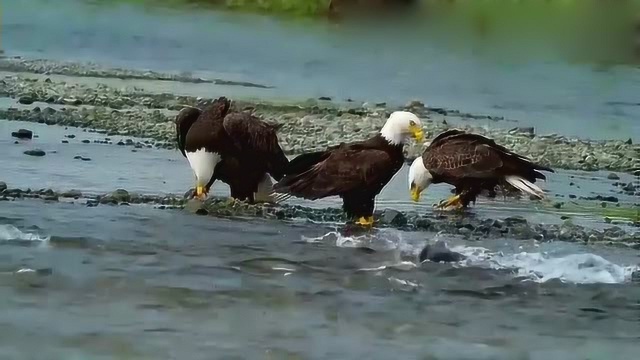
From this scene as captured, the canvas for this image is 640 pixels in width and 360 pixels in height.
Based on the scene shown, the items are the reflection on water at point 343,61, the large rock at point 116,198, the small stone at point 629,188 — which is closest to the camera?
the large rock at point 116,198

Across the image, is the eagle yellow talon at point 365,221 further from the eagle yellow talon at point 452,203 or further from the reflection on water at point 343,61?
Result: the reflection on water at point 343,61

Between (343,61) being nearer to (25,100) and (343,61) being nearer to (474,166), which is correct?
(25,100)

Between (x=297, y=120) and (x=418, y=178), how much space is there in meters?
3.05

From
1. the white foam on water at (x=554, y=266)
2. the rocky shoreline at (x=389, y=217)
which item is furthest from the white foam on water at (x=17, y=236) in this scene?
the white foam on water at (x=554, y=266)

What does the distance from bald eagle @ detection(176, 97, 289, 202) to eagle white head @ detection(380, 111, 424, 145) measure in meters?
0.68

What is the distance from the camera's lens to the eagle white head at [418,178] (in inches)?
340

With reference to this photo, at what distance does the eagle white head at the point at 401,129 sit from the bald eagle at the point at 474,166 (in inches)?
15.3

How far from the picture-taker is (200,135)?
823cm

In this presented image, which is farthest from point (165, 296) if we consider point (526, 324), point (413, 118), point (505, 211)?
point (505, 211)

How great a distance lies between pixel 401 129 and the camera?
8094 millimetres

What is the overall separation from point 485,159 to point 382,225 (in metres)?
0.74

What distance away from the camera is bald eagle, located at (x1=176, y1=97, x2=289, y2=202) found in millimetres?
8242

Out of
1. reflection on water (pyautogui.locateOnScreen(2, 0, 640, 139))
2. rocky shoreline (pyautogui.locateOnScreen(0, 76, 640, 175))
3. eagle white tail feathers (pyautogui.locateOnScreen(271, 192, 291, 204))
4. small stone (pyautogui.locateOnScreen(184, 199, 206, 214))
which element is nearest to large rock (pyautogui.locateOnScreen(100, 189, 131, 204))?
small stone (pyautogui.locateOnScreen(184, 199, 206, 214))

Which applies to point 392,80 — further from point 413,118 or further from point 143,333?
point 143,333
